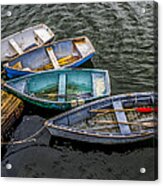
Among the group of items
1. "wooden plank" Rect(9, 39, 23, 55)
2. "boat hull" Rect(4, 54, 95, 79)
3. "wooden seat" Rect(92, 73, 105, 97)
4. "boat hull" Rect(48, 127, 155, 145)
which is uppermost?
→ "wooden plank" Rect(9, 39, 23, 55)

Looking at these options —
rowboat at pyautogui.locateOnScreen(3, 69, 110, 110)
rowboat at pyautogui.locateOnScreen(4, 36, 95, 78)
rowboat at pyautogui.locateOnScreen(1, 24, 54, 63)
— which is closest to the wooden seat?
rowboat at pyautogui.locateOnScreen(3, 69, 110, 110)

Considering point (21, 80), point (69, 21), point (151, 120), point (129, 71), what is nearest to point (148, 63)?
point (129, 71)

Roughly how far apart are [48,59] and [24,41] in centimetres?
14

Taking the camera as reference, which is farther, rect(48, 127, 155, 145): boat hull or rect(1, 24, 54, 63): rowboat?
rect(1, 24, 54, 63): rowboat

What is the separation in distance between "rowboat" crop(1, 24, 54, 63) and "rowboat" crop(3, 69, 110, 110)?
125mm

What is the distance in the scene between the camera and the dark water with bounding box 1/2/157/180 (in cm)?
214

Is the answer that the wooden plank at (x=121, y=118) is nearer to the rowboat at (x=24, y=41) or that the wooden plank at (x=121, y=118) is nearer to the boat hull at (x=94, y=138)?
the boat hull at (x=94, y=138)

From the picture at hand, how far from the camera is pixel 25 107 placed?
89.3 inches

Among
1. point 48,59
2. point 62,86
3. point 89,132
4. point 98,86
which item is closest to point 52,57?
point 48,59

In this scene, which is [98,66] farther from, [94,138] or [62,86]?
[94,138]

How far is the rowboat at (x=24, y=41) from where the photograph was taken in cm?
227

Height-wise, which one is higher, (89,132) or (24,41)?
(24,41)

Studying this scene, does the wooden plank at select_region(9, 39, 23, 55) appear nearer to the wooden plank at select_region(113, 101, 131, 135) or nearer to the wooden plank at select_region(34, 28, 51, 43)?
the wooden plank at select_region(34, 28, 51, 43)

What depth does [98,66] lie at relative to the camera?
7.28 ft
